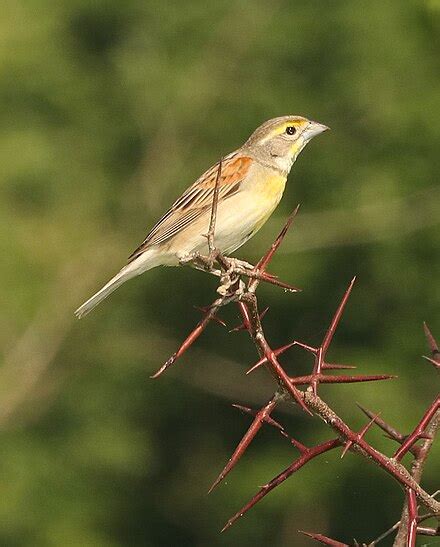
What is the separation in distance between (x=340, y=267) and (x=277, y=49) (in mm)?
2049

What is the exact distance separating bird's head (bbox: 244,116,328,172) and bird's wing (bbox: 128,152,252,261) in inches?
3.6

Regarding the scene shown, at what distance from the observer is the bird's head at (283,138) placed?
5426 mm

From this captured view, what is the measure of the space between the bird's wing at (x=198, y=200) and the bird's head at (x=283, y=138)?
91mm

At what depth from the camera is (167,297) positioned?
11.8 m

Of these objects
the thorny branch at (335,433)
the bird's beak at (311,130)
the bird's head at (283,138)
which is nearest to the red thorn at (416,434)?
the thorny branch at (335,433)

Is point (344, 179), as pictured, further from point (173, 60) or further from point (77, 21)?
point (77, 21)

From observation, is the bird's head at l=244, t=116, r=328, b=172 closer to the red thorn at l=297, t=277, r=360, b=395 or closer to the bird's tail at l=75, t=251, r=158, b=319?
the bird's tail at l=75, t=251, r=158, b=319

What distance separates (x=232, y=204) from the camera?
16.4 ft

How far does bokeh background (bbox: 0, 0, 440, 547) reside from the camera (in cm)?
1040

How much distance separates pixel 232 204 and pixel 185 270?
645 cm

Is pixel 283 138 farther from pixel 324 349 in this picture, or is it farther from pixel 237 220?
pixel 324 349

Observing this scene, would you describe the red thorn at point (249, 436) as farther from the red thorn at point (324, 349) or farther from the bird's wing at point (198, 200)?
the bird's wing at point (198, 200)

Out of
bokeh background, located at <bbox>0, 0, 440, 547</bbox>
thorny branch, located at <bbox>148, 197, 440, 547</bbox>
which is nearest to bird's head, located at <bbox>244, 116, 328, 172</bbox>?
thorny branch, located at <bbox>148, 197, 440, 547</bbox>

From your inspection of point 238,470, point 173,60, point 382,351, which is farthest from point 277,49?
point 238,470
